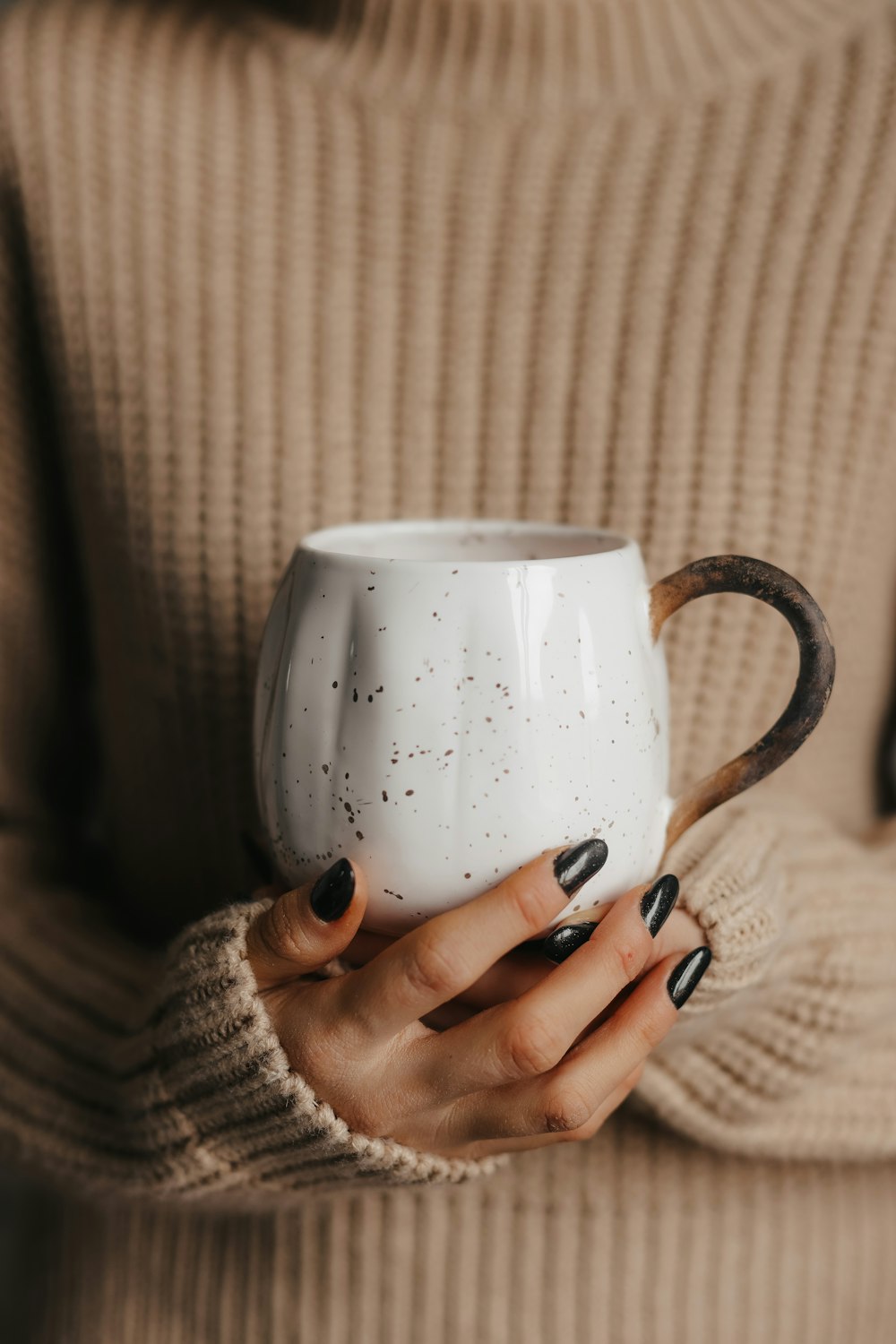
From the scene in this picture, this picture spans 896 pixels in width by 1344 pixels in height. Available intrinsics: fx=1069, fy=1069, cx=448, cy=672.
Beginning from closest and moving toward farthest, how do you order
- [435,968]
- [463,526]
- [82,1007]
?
[435,968] → [463,526] → [82,1007]

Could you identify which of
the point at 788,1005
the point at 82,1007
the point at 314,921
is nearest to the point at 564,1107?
the point at 314,921

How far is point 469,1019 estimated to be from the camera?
0.41 m

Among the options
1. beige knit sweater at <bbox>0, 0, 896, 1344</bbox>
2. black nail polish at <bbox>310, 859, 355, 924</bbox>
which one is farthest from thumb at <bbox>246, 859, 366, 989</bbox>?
beige knit sweater at <bbox>0, 0, 896, 1344</bbox>

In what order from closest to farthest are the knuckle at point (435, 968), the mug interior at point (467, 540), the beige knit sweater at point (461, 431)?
the knuckle at point (435, 968), the mug interior at point (467, 540), the beige knit sweater at point (461, 431)

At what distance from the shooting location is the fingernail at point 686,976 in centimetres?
43

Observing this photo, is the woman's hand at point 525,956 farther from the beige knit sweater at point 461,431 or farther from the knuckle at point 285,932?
the beige knit sweater at point 461,431

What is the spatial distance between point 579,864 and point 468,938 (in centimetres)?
5

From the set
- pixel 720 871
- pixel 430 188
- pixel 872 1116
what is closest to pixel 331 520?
pixel 430 188

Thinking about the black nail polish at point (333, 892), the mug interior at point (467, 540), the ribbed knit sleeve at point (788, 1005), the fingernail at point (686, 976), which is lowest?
the ribbed knit sleeve at point (788, 1005)

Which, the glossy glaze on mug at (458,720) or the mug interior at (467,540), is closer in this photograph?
the glossy glaze on mug at (458,720)

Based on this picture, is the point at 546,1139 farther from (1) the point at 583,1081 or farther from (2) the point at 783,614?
(2) the point at 783,614

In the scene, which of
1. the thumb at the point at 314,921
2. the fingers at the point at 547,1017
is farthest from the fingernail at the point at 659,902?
the thumb at the point at 314,921

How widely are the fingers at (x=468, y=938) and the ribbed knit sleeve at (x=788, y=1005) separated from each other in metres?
0.11

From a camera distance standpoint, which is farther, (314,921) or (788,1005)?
(788,1005)
